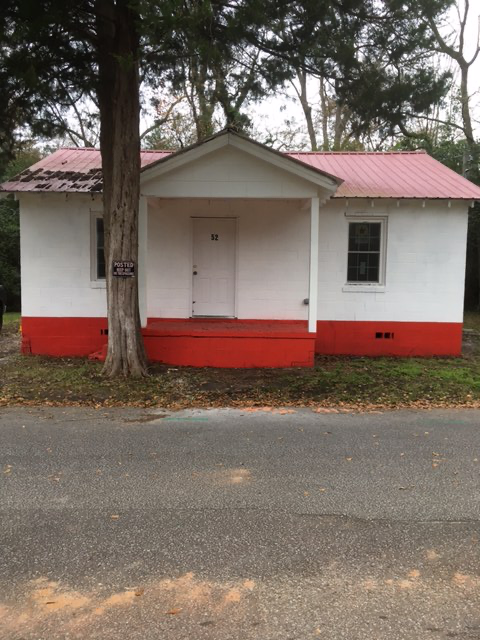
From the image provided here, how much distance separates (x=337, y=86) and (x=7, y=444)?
23.9 feet

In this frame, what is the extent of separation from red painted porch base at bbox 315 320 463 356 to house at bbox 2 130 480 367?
0.07 ft

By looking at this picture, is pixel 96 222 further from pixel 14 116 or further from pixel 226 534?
pixel 226 534

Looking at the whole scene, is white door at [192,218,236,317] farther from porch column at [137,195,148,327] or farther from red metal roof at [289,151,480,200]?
red metal roof at [289,151,480,200]

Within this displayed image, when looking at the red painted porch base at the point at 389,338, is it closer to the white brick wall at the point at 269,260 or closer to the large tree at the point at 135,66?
the white brick wall at the point at 269,260

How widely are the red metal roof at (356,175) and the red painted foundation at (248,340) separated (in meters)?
2.57

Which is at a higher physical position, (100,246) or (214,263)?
(100,246)

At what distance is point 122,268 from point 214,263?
3.21 metres

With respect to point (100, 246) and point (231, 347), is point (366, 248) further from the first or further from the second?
point (100, 246)

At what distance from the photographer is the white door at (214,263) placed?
11.0 m

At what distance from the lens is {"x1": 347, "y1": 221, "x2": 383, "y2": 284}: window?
10812mm

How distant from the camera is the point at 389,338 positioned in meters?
10.8

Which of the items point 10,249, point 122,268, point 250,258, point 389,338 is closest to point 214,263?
point 250,258

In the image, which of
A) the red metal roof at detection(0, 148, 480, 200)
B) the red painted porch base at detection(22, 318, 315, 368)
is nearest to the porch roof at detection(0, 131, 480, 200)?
the red metal roof at detection(0, 148, 480, 200)

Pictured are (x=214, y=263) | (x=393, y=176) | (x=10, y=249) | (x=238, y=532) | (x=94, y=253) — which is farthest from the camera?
(x=10, y=249)
